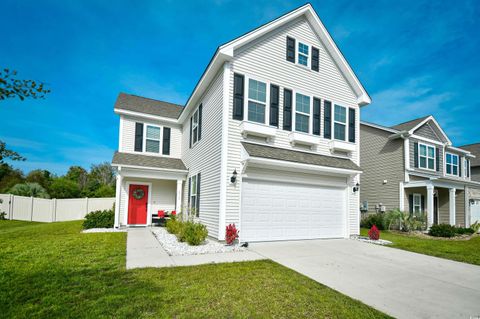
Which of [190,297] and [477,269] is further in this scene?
[477,269]

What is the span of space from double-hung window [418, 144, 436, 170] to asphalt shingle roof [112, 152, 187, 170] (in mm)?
15554

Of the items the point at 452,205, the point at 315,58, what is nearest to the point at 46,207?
the point at 315,58

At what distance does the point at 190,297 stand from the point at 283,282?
1860 millimetres

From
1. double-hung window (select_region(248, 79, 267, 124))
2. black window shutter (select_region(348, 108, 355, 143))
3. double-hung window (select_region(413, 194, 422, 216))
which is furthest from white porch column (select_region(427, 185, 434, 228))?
double-hung window (select_region(248, 79, 267, 124))

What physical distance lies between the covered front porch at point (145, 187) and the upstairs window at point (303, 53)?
305 inches

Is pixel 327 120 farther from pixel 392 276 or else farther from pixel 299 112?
pixel 392 276

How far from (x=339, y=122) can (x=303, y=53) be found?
→ 352 centimetres

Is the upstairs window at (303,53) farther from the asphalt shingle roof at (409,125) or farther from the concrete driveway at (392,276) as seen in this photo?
the asphalt shingle roof at (409,125)

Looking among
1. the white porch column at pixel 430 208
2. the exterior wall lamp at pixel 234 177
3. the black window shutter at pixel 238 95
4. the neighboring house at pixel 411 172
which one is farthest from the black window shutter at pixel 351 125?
the white porch column at pixel 430 208

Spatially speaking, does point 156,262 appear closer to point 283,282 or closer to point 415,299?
point 283,282

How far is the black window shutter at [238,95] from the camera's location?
957cm

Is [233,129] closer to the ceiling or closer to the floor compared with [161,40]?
closer to the floor

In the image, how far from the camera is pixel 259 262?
6.58 meters

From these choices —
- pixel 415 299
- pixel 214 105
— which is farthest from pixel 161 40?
pixel 415 299
